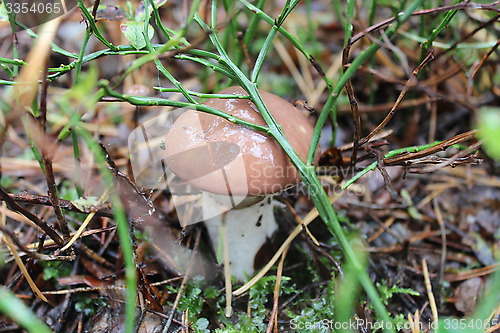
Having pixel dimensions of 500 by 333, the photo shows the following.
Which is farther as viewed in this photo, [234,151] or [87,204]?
[87,204]

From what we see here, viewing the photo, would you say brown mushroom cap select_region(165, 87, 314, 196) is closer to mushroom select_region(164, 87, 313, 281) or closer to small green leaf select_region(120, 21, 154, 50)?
mushroom select_region(164, 87, 313, 281)

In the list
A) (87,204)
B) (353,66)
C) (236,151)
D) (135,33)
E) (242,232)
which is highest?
(135,33)

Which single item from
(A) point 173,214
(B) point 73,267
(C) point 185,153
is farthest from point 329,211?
(B) point 73,267

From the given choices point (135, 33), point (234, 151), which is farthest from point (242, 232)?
point (135, 33)

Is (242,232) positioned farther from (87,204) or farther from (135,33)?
(135,33)

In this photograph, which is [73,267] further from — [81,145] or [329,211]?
[329,211]

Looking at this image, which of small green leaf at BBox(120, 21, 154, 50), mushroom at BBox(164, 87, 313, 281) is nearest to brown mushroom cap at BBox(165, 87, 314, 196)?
mushroom at BBox(164, 87, 313, 281)

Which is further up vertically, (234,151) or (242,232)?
(234,151)
